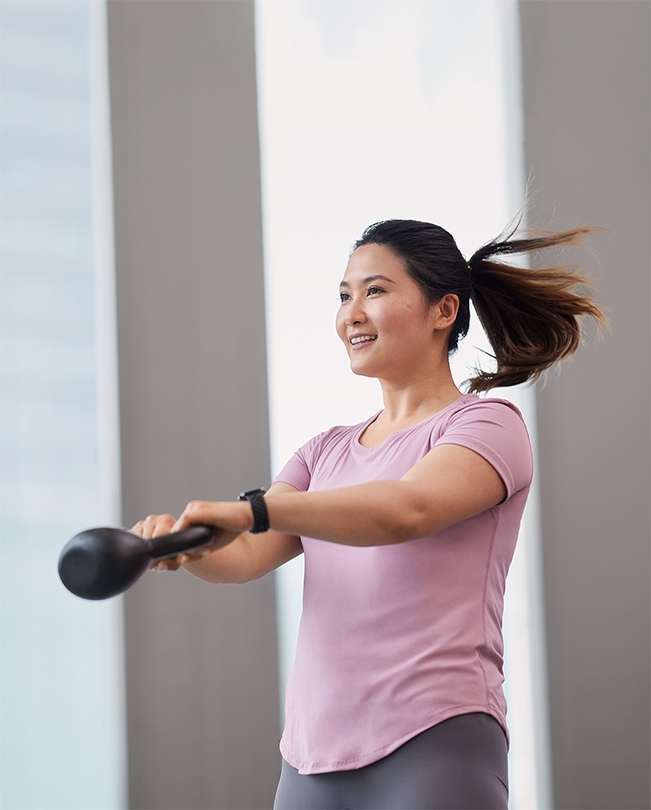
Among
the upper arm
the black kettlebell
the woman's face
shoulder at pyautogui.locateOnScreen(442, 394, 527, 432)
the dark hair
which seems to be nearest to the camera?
the black kettlebell

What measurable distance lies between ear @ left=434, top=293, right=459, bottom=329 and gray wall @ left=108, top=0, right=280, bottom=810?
76cm

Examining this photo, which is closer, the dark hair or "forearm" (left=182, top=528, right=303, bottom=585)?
"forearm" (left=182, top=528, right=303, bottom=585)

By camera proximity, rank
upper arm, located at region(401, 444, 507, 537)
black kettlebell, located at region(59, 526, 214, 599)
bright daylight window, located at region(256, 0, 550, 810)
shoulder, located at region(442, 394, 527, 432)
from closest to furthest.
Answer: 1. black kettlebell, located at region(59, 526, 214, 599)
2. upper arm, located at region(401, 444, 507, 537)
3. shoulder, located at region(442, 394, 527, 432)
4. bright daylight window, located at region(256, 0, 550, 810)

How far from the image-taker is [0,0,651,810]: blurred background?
1.76 metres

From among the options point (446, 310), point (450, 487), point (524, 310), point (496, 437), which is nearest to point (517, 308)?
point (524, 310)

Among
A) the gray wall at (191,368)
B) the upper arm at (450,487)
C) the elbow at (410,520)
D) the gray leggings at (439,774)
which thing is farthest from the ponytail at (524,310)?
the gray wall at (191,368)

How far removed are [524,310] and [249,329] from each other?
80 cm

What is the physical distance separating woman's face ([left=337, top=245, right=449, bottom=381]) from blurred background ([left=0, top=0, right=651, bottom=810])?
2.32 ft

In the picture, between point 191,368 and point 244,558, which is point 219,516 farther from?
point 191,368

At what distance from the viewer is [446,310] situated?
1257 mm

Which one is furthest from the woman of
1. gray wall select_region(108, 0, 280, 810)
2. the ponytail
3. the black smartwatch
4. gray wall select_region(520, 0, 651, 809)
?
gray wall select_region(520, 0, 651, 809)

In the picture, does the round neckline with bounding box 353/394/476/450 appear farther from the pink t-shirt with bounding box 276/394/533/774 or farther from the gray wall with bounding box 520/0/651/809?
the gray wall with bounding box 520/0/651/809

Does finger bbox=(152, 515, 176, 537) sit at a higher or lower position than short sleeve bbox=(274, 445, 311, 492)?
lower

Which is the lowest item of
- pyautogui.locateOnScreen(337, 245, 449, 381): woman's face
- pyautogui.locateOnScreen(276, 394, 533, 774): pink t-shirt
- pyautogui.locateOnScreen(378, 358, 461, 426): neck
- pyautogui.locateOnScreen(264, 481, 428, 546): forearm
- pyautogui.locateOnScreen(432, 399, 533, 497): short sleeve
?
pyautogui.locateOnScreen(276, 394, 533, 774): pink t-shirt
